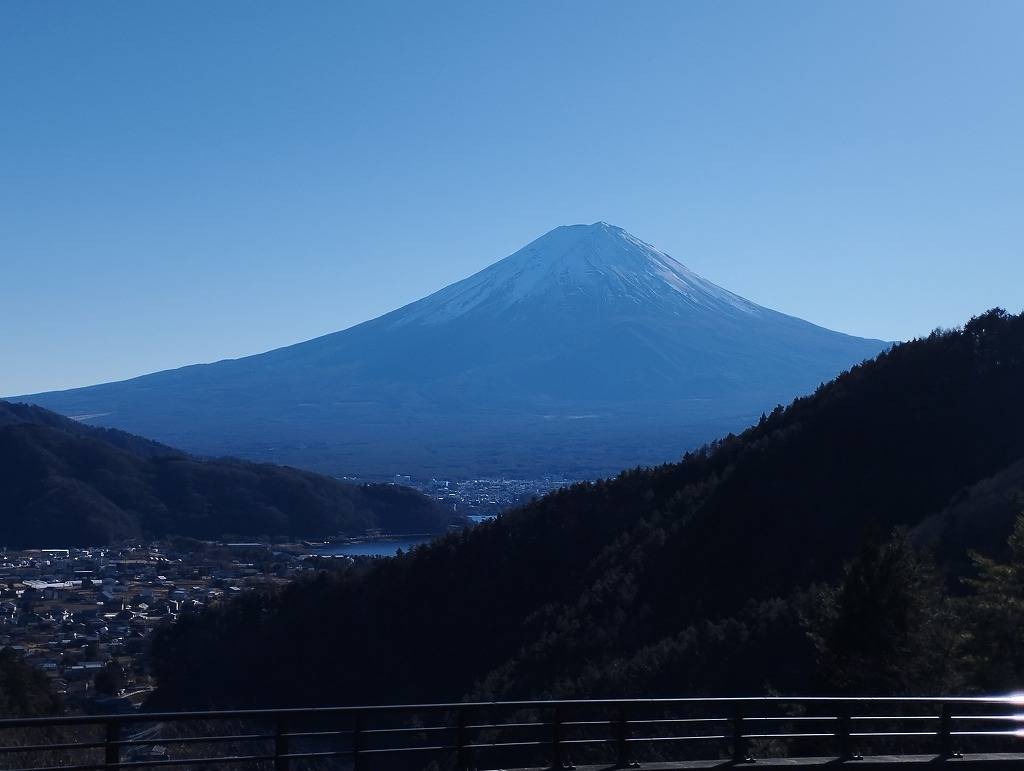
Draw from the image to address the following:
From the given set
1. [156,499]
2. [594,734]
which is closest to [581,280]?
[156,499]

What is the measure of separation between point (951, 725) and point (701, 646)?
7881 millimetres

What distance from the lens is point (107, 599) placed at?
2738 centimetres

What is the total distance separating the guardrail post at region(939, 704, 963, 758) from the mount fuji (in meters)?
71.4

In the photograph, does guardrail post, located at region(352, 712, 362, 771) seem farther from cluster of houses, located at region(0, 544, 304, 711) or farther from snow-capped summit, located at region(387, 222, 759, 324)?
snow-capped summit, located at region(387, 222, 759, 324)

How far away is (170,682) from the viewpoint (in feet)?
63.3

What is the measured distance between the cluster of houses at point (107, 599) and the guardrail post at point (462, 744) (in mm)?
10714

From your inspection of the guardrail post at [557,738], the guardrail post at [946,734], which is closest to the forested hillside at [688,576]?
the guardrail post at [946,734]

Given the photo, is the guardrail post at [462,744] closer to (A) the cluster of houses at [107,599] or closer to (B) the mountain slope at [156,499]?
(A) the cluster of houses at [107,599]

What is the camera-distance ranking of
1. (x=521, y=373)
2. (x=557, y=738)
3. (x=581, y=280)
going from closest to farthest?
(x=557, y=738), (x=521, y=373), (x=581, y=280)

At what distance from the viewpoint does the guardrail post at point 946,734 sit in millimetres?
8531

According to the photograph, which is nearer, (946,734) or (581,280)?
(946,734)

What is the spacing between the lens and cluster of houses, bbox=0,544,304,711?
19.5 metres

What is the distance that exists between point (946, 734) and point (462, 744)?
11.9 feet

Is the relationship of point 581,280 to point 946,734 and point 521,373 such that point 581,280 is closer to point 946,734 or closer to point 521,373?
point 521,373
